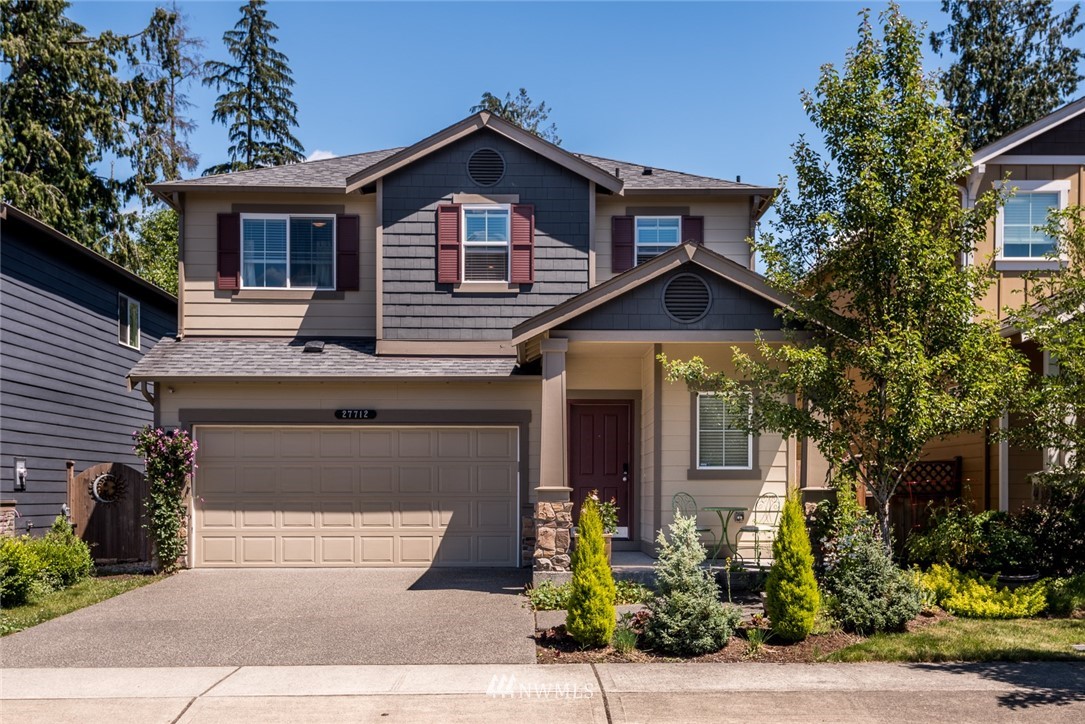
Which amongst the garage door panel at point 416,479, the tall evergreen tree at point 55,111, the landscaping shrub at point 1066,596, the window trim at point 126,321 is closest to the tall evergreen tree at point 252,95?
the tall evergreen tree at point 55,111

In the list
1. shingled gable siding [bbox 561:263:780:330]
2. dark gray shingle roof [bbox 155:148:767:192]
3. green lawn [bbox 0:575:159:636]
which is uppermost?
dark gray shingle roof [bbox 155:148:767:192]

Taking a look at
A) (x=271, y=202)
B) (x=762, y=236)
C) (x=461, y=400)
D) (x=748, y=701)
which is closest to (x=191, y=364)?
(x=271, y=202)

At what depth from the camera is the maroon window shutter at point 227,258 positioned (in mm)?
16328

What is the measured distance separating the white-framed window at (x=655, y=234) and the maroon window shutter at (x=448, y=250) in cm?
296

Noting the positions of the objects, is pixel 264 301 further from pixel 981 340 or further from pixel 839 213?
pixel 981 340

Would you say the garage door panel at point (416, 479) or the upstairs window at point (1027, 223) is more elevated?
the upstairs window at point (1027, 223)

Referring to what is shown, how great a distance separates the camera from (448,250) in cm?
1597

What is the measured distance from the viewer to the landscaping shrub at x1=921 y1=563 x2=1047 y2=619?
10.9 m

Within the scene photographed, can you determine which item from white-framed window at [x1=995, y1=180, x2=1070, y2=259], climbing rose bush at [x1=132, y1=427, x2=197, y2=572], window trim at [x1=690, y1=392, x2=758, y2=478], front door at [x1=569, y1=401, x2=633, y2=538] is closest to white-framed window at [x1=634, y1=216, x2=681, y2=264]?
front door at [x1=569, y1=401, x2=633, y2=538]

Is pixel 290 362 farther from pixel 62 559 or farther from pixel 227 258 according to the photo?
pixel 62 559

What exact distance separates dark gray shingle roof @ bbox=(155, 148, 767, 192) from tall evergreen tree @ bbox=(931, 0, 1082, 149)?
17.0 m

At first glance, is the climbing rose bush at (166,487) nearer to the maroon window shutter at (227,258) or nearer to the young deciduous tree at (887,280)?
the maroon window shutter at (227,258)

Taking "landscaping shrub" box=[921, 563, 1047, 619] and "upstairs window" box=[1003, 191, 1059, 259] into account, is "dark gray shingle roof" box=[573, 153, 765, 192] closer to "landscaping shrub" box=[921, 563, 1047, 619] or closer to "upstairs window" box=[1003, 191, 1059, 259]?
"upstairs window" box=[1003, 191, 1059, 259]

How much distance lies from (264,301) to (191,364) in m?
1.74
